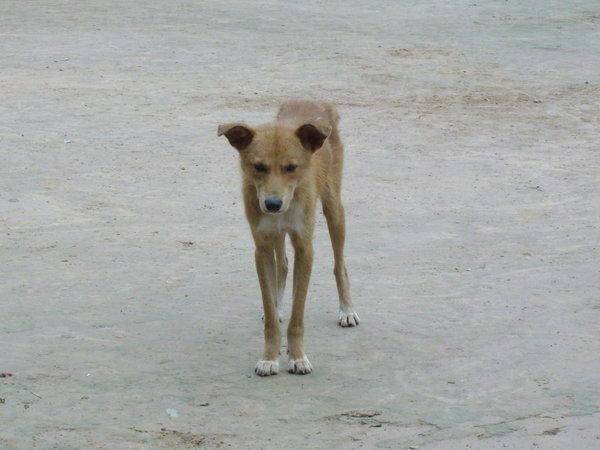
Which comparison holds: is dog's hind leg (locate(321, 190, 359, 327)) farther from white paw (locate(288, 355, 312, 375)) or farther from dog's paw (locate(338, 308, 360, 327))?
white paw (locate(288, 355, 312, 375))

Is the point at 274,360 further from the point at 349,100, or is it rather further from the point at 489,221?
the point at 349,100

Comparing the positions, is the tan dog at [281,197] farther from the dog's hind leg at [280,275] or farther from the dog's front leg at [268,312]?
the dog's hind leg at [280,275]

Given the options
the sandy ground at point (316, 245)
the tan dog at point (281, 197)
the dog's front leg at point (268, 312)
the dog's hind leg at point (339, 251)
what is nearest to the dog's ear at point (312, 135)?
the tan dog at point (281, 197)

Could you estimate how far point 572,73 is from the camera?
53.4 feet

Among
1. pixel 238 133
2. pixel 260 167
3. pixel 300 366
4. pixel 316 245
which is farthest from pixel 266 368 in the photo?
pixel 316 245

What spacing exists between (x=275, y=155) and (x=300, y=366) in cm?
128

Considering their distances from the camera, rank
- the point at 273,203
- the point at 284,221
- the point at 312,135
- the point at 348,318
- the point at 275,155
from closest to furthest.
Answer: the point at 273,203 < the point at 275,155 < the point at 312,135 < the point at 284,221 < the point at 348,318

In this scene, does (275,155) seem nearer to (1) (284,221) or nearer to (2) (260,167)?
(2) (260,167)

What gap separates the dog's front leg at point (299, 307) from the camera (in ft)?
21.3

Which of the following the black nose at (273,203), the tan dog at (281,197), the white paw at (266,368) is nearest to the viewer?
the black nose at (273,203)

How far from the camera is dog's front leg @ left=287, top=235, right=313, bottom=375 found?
650cm

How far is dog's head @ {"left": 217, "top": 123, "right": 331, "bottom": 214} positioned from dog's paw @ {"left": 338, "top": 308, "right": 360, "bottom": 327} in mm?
1259

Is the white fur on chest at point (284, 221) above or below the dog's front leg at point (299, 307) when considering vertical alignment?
above

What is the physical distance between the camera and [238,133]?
634cm
